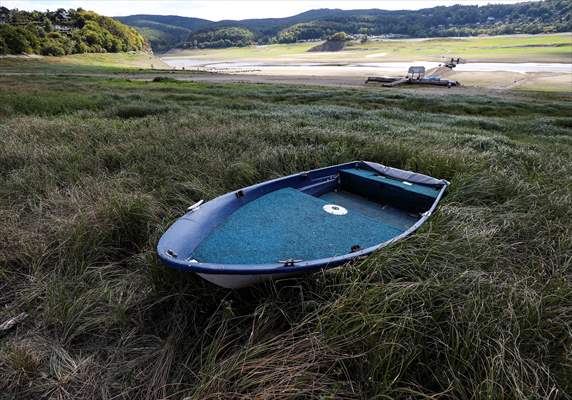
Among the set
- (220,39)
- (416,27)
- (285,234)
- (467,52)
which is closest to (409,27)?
(416,27)

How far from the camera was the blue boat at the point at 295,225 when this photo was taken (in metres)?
2.71

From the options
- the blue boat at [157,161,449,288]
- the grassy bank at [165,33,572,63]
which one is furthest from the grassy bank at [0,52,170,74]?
the blue boat at [157,161,449,288]

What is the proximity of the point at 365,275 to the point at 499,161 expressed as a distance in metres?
5.14

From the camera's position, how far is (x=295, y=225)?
3588 millimetres

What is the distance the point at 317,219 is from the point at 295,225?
0.94 ft

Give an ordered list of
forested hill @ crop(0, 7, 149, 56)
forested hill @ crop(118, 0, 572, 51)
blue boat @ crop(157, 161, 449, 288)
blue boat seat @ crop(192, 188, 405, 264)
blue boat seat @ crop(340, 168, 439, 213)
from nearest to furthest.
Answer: blue boat @ crop(157, 161, 449, 288)
blue boat seat @ crop(192, 188, 405, 264)
blue boat seat @ crop(340, 168, 439, 213)
forested hill @ crop(0, 7, 149, 56)
forested hill @ crop(118, 0, 572, 51)

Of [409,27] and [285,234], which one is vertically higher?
[285,234]

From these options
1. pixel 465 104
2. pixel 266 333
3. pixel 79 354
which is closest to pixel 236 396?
pixel 266 333

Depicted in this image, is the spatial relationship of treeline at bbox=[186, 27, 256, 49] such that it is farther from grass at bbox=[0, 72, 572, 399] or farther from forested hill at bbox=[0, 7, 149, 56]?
grass at bbox=[0, 72, 572, 399]

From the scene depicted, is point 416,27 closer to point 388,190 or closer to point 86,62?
point 86,62

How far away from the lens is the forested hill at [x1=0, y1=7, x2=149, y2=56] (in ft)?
195

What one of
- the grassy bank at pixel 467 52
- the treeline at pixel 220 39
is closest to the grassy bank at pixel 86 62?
the grassy bank at pixel 467 52

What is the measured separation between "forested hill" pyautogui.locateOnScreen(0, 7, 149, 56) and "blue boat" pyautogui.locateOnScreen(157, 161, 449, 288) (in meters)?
72.8

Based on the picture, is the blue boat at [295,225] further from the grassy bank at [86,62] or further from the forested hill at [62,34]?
the forested hill at [62,34]
